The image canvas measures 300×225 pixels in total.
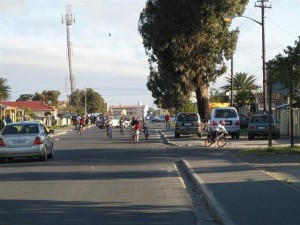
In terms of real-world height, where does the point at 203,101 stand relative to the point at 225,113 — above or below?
above

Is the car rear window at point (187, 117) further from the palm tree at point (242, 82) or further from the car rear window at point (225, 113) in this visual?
the palm tree at point (242, 82)

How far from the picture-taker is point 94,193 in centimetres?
1260

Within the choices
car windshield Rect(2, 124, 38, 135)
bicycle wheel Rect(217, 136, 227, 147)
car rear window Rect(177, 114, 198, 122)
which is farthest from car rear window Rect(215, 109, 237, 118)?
car windshield Rect(2, 124, 38, 135)

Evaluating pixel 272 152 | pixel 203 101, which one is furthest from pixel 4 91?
pixel 272 152

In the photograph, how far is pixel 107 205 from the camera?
434 inches

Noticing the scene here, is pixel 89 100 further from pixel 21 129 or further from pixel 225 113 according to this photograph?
pixel 21 129

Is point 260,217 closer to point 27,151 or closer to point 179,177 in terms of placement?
point 179,177

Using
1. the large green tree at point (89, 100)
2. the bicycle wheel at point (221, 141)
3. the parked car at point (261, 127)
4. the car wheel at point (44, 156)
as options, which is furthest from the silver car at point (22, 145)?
the large green tree at point (89, 100)

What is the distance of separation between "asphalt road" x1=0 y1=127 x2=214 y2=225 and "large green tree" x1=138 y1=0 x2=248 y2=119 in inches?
849

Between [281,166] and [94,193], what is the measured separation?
23.5 ft

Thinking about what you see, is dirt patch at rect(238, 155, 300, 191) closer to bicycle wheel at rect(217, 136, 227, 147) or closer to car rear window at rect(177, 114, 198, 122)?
bicycle wheel at rect(217, 136, 227, 147)

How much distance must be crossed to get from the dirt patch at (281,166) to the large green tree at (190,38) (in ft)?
69.4

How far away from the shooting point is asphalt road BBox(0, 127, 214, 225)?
32.0 feet

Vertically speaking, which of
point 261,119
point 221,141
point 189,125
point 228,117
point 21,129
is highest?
point 228,117
